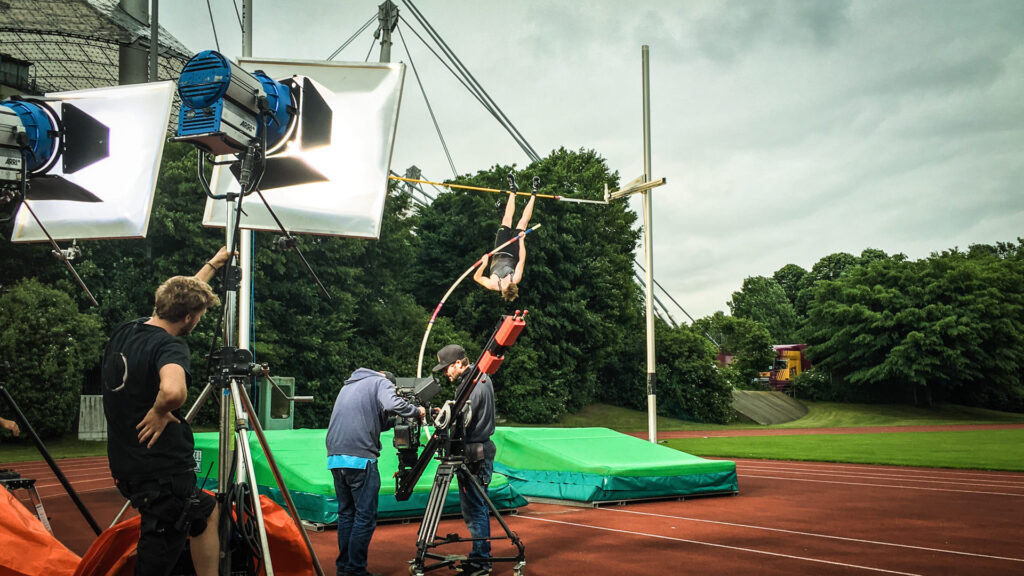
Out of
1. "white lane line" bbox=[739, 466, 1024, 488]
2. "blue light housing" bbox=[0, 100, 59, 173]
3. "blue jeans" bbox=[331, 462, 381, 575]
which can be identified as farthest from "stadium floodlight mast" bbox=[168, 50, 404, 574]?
"white lane line" bbox=[739, 466, 1024, 488]

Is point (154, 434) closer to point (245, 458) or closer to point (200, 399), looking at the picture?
point (245, 458)

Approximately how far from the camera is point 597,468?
38.1 feet

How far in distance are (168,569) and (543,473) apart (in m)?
8.72

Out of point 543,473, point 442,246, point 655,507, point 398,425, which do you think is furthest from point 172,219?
point 398,425

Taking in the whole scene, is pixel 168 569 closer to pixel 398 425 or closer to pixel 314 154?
pixel 398 425

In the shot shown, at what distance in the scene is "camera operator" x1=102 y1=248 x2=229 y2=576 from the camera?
3939mm

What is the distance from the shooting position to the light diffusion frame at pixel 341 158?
6855mm

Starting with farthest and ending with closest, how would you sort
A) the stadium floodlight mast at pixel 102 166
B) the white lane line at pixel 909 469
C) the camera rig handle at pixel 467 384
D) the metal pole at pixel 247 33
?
1. the white lane line at pixel 909 469
2. the metal pole at pixel 247 33
3. the stadium floodlight mast at pixel 102 166
4. the camera rig handle at pixel 467 384

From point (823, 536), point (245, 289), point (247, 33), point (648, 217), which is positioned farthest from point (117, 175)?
point (648, 217)

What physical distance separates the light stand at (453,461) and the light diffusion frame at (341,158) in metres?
1.72

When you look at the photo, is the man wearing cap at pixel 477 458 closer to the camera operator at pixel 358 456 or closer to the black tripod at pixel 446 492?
the black tripod at pixel 446 492

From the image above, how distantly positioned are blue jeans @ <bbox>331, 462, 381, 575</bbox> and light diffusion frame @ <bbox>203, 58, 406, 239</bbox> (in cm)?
214

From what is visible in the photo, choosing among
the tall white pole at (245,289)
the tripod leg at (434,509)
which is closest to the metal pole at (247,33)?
the tall white pole at (245,289)

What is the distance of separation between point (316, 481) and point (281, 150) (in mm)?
4678
